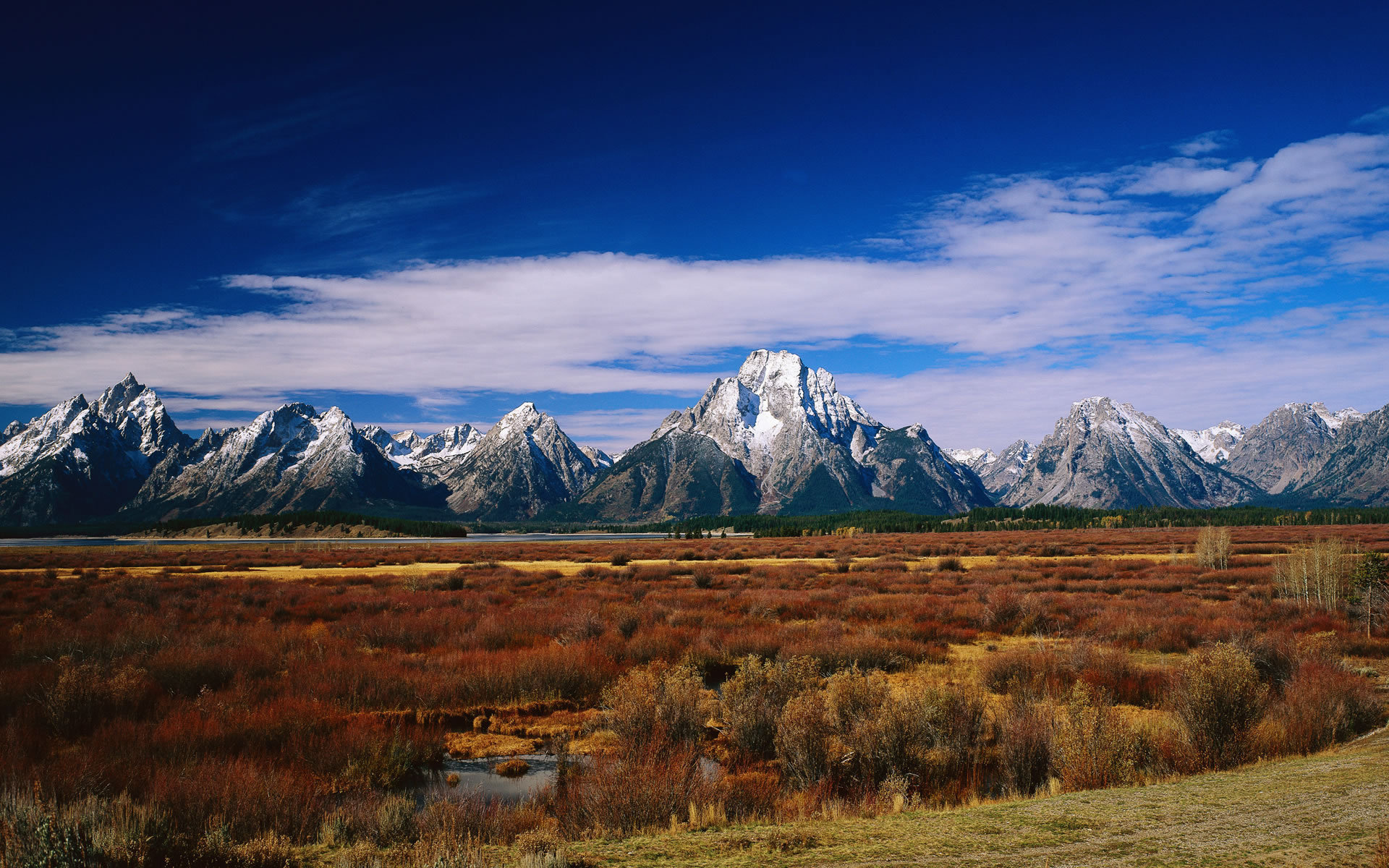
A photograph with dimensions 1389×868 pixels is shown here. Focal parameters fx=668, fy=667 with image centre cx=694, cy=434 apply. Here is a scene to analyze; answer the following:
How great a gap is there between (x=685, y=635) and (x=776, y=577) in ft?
69.0

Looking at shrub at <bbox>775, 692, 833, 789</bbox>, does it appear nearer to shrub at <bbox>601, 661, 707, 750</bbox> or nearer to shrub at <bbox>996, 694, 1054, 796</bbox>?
shrub at <bbox>601, 661, 707, 750</bbox>

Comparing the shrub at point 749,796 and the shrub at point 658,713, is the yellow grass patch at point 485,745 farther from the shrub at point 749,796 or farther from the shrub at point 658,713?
the shrub at point 749,796

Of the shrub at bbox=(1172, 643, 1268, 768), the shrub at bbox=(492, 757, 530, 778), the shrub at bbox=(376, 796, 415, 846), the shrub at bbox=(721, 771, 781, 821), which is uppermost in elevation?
the shrub at bbox=(1172, 643, 1268, 768)

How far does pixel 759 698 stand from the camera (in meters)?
11.3

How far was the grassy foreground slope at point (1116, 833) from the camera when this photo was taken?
511 cm

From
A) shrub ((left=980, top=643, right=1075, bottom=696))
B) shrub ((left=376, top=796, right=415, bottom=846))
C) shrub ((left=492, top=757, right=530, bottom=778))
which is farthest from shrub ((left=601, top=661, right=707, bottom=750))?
shrub ((left=980, top=643, right=1075, bottom=696))

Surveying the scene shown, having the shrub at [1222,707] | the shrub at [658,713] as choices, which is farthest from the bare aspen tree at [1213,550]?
the shrub at [658,713]

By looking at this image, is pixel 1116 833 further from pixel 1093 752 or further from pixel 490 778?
pixel 490 778

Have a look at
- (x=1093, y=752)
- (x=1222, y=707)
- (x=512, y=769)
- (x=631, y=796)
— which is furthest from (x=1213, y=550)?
(x=631, y=796)

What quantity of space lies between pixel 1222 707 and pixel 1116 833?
534cm

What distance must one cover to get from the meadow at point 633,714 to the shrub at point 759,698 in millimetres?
47

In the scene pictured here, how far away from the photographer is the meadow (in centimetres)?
697

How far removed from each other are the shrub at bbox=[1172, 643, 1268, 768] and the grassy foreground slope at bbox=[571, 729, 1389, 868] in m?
1.64

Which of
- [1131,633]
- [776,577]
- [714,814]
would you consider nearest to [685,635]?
[714,814]
